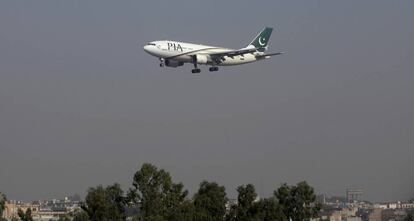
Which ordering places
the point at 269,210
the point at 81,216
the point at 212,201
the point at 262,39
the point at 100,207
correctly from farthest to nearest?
the point at 262,39
the point at 212,201
the point at 269,210
the point at 100,207
the point at 81,216

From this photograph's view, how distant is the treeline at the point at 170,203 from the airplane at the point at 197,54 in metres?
18.1

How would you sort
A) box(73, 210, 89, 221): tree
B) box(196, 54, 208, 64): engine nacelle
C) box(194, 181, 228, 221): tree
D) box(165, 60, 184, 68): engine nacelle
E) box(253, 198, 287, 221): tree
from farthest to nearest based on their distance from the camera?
box(196, 54, 208, 64): engine nacelle → box(165, 60, 184, 68): engine nacelle → box(194, 181, 228, 221): tree → box(253, 198, 287, 221): tree → box(73, 210, 89, 221): tree

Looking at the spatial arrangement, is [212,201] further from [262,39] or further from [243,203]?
[262,39]

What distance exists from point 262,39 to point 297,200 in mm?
33048

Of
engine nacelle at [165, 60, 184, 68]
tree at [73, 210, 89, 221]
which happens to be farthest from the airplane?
tree at [73, 210, 89, 221]

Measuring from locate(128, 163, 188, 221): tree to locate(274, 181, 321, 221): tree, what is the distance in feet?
50.5

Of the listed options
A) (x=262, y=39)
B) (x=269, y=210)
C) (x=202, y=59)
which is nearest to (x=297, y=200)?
(x=269, y=210)

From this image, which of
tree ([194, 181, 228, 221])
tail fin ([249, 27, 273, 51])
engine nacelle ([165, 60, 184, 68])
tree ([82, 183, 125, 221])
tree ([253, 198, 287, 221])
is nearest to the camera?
tree ([82, 183, 125, 221])

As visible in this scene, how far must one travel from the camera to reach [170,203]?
12169 centimetres

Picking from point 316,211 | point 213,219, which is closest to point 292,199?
point 316,211

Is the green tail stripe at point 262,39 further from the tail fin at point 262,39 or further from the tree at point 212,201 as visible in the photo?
the tree at point 212,201

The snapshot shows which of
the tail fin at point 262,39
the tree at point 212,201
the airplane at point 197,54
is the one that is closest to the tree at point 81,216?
the tree at point 212,201

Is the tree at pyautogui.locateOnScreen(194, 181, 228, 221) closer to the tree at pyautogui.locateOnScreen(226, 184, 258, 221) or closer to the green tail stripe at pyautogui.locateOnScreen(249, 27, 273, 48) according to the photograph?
the tree at pyautogui.locateOnScreen(226, 184, 258, 221)

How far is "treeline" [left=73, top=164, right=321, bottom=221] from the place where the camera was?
114875 millimetres
